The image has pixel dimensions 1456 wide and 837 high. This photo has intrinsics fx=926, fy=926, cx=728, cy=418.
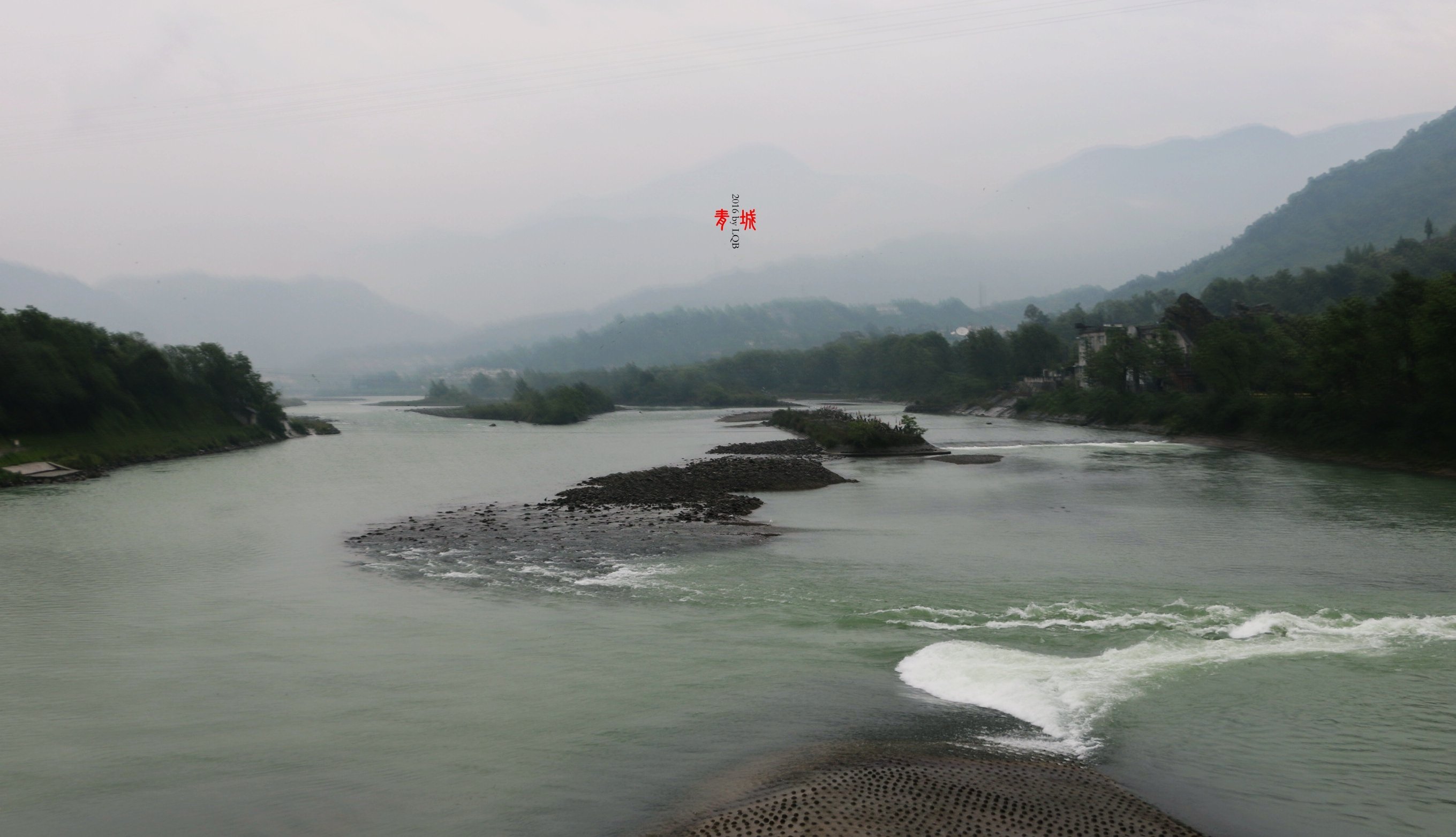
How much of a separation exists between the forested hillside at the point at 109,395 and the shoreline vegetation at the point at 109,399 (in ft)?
0.21

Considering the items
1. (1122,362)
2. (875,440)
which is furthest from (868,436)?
(1122,362)

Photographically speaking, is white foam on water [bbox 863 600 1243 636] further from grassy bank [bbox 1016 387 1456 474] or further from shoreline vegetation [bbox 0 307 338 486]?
shoreline vegetation [bbox 0 307 338 486]

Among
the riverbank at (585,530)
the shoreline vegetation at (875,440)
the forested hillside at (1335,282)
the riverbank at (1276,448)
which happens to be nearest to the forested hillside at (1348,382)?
the riverbank at (1276,448)

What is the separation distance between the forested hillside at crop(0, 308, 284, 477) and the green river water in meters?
23.1

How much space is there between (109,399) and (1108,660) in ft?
193

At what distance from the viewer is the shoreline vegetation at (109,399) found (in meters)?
46.2

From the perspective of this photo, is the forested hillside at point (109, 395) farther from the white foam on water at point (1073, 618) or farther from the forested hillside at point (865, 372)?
the forested hillside at point (865, 372)

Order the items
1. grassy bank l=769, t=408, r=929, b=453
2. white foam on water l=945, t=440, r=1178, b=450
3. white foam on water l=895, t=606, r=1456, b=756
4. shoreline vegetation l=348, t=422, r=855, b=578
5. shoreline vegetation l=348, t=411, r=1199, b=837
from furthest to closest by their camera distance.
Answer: white foam on water l=945, t=440, r=1178, b=450 < grassy bank l=769, t=408, r=929, b=453 < shoreline vegetation l=348, t=422, r=855, b=578 < white foam on water l=895, t=606, r=1456, b=756 < shoreline vegetation l=348, t=411, r=1199, b=837

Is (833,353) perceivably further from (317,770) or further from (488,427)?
(317,770)

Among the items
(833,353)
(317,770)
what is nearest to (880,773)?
(317,770)

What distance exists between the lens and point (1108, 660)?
13680 mm

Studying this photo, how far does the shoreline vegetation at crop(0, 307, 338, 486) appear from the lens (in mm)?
46250

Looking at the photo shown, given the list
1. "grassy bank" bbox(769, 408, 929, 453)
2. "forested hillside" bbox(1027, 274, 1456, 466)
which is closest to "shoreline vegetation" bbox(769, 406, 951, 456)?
"grassy bank" bbox(769, 408, 929, 453)

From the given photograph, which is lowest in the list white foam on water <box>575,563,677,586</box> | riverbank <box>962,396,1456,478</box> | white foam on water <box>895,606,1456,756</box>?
white foam on water <box>895,606,1456,756</box>
